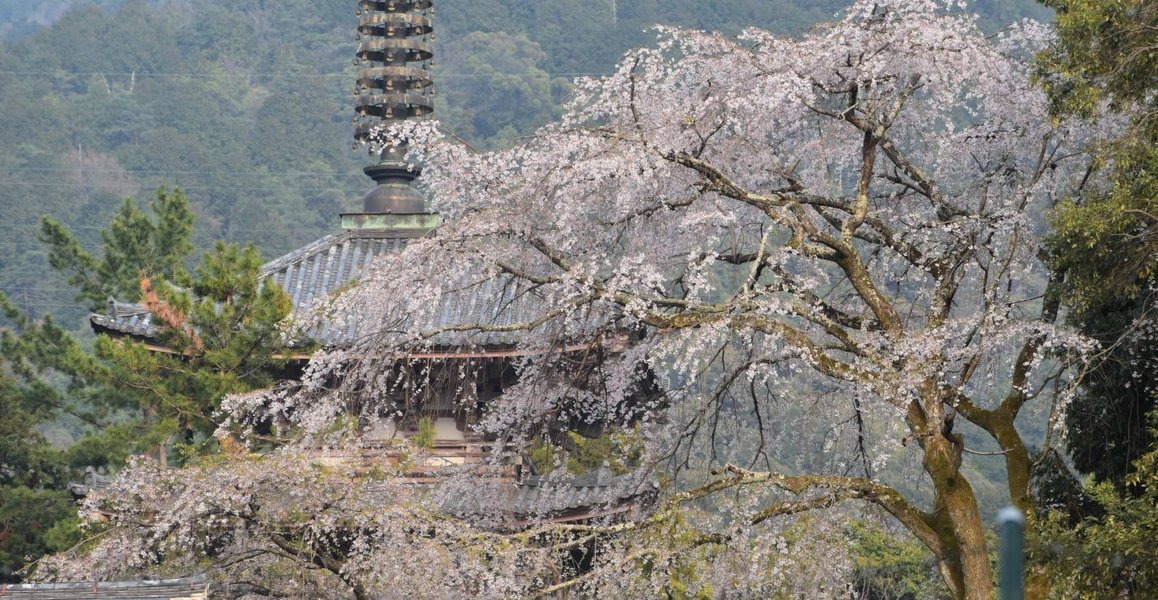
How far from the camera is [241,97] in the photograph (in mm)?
66875

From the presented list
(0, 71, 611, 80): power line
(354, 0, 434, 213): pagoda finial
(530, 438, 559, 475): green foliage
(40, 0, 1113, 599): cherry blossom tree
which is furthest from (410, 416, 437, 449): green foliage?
(0, 71, 611, 80): power line

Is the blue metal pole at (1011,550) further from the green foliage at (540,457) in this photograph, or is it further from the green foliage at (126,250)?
the green foliage at (126,250)

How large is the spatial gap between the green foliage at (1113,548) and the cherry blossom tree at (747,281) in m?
0.46

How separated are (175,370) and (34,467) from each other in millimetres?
9130

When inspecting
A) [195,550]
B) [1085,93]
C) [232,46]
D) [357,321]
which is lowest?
[195,550]

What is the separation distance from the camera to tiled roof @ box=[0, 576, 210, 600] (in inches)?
425

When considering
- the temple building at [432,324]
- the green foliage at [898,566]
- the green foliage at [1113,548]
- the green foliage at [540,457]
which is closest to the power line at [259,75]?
the green foliage at [898,566]

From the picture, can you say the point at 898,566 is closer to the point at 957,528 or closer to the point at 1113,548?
the point at 957,528

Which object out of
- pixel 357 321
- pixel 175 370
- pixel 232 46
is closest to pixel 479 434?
pixel 357 321

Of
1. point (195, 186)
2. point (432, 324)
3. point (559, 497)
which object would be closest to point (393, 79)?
point (432, 324)

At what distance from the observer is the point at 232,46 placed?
236 ft

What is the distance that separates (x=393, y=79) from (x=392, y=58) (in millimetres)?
266

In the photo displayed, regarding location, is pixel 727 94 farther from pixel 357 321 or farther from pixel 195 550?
pixel 357 321

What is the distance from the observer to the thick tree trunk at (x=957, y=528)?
9469 millimetres
